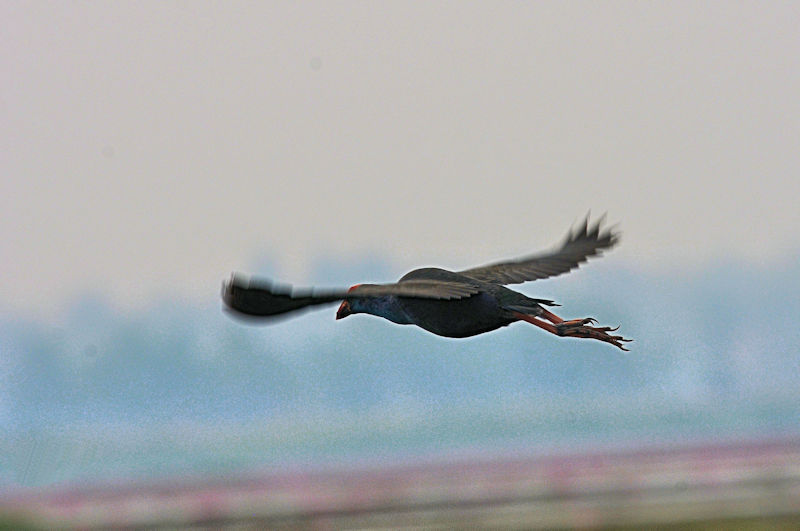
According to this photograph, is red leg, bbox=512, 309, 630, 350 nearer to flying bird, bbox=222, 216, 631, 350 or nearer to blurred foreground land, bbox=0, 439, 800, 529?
flying bird, bbox=222, 216, 631, 350

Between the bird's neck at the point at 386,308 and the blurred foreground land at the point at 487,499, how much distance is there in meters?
17.0

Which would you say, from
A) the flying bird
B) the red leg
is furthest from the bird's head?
the red leg

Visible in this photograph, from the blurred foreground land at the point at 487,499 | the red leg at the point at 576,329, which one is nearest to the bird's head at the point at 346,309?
the red leg at the point at 576,329

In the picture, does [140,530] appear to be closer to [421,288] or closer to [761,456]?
[761,456]

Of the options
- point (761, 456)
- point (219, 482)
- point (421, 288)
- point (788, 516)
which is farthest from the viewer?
point (219, 482)

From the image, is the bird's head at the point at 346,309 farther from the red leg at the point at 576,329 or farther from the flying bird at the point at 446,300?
the red leg at the point at 576,329

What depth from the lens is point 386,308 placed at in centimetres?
790

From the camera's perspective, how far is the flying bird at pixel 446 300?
21.2ft

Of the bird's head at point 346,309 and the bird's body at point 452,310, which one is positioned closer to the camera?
the bird's body at point 452,310

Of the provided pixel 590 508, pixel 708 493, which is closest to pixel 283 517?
pixel 590 508

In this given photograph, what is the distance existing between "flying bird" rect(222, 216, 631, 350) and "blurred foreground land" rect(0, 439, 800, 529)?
53.5ft

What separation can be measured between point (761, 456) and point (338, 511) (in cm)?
1106

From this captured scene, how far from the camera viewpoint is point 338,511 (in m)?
25.1

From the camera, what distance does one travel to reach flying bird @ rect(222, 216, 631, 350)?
645 centimetres
